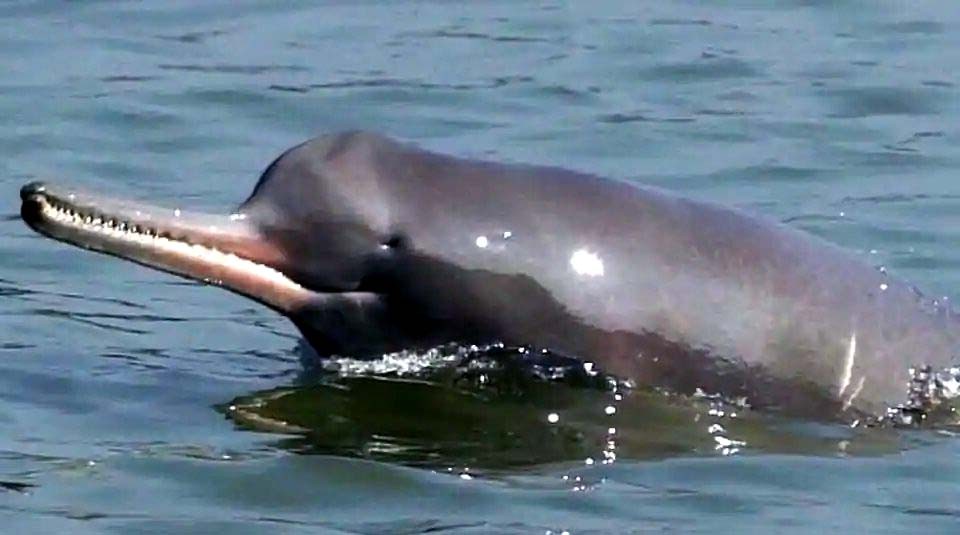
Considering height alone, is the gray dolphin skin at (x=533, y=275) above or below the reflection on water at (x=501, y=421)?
above

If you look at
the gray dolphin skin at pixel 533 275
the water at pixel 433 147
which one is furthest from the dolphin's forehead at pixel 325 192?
the water at pixel 433 147

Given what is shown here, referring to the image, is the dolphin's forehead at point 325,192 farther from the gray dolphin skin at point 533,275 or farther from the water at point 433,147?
the water at point 433,147

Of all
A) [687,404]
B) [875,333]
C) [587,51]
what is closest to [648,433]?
[687,404]

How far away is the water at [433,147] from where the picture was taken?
9.43m

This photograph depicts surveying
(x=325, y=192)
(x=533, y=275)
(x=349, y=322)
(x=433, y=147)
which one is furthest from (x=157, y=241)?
(x=433, y=147)

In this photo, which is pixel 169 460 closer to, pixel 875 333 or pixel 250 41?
pixel 875 333

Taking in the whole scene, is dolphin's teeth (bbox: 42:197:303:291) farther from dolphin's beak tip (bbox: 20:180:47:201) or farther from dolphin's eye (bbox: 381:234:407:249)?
dolphin's eye (bbox: 381:234:407:249)

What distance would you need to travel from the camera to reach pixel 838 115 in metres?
15.4

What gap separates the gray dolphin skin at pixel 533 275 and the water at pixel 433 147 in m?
0.24

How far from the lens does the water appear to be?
9430 millimetres

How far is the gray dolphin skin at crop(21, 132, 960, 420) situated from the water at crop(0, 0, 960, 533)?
24 centimetres

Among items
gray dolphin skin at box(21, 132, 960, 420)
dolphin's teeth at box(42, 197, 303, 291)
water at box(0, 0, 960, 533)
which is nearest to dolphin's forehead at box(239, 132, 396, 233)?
gray dolphin skin at box(21, 132, 960, 420)

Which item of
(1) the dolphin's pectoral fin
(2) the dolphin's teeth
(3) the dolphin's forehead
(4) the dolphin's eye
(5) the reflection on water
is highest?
(3) the dolphin's forehead

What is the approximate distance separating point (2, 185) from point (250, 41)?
3.09 m
